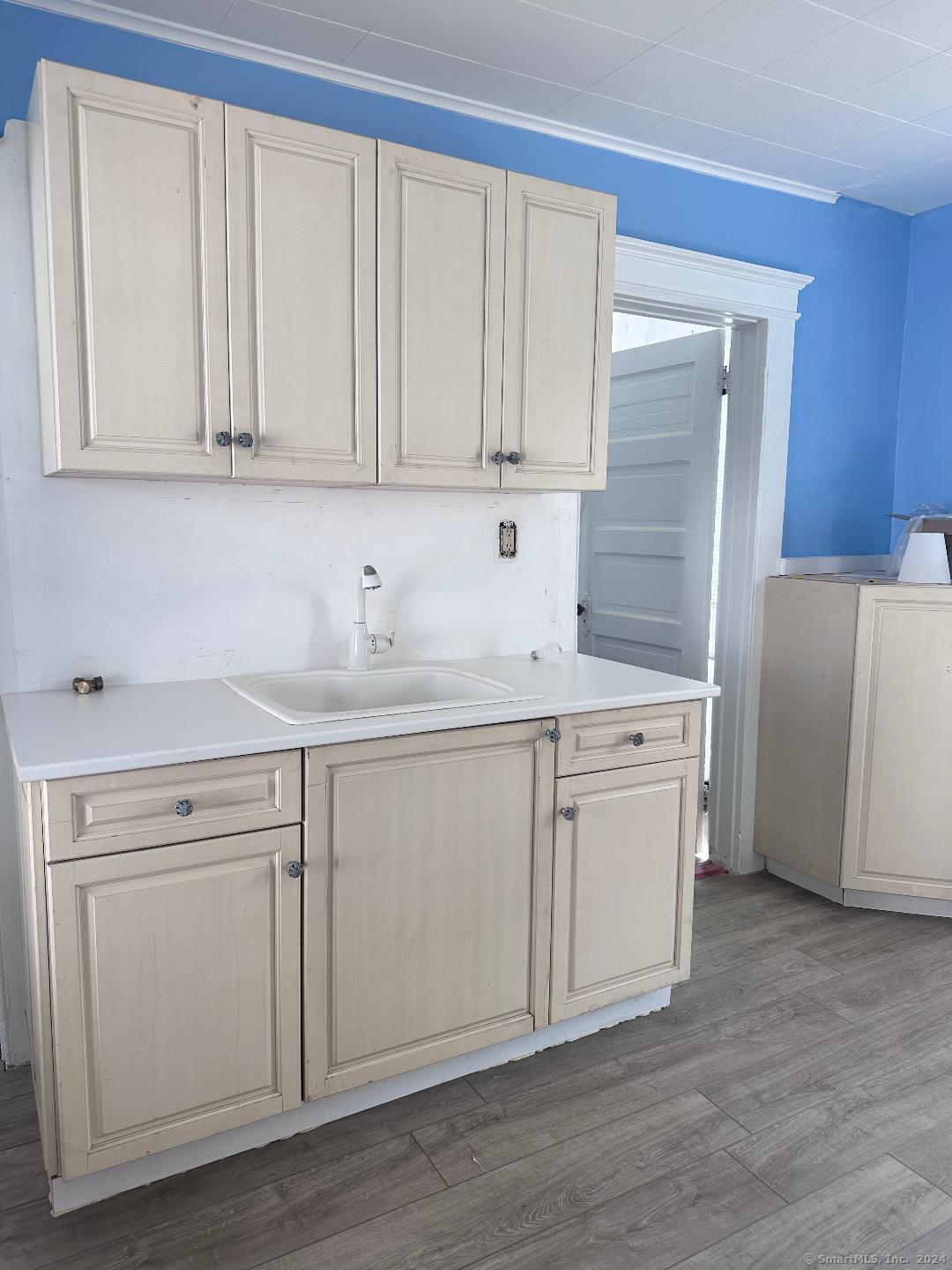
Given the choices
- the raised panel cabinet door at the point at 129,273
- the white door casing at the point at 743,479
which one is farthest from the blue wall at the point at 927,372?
the raised panel cabinet door at the point at 129,273

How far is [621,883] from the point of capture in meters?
2.26

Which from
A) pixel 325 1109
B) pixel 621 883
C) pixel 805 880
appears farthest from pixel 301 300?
pixel 805 880

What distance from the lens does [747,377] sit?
3293mm

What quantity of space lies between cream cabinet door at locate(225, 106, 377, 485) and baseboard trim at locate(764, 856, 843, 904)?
228 centimetres

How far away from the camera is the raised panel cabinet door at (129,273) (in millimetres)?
1729

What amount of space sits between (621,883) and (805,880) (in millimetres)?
1380

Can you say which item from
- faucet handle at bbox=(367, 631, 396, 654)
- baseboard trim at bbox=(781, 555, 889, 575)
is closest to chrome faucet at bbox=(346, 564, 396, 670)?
faucet handle at bbox=(367, 631, 396, 654)

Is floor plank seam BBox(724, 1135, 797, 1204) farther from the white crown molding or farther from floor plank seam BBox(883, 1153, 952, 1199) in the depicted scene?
the white crown molding

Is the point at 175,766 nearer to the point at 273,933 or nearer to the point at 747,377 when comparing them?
the point at 273,933

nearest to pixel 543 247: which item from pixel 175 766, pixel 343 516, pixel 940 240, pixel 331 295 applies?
pixel 331 295

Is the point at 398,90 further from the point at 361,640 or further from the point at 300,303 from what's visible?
the point at 361,640

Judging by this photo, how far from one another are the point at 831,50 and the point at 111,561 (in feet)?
7.42

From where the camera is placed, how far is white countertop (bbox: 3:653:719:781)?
160 cm

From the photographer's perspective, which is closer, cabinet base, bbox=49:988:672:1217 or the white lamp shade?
cabinet base, bbox=49:988:672:1217
